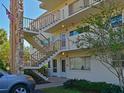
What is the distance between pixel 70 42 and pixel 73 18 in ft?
6.75

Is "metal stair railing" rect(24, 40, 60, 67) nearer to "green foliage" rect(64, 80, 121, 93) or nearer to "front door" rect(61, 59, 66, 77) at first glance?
"front door" rect(61, 59, 66, 77)

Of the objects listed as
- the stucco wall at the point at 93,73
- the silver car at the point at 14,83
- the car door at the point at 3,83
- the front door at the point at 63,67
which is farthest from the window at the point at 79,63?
the car door at the point at 3,83

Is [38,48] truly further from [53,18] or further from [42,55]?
[53,18]

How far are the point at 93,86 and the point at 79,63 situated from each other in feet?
25.7

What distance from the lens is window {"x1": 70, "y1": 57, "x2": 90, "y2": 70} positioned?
20.7 m

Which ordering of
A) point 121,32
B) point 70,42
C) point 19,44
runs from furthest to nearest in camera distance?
point 70,42
point 19,44
point 121,32

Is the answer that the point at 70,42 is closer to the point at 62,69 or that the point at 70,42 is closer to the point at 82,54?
the point at 82,54

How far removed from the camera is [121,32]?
11.0 metres

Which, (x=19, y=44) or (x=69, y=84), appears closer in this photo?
(x=69, y=84)

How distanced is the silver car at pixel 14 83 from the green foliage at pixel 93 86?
367 cm

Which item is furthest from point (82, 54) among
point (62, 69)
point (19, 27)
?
point (19, 27)

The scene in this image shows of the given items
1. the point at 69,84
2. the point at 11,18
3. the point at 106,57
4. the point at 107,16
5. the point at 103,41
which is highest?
the point at 11,18

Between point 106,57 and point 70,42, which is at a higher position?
point 70,42

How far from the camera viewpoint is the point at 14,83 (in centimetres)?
1181
